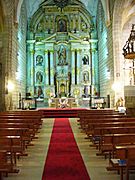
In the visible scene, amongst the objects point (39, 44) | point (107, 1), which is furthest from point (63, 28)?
point (107, 1)

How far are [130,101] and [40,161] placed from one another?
9.91 meters

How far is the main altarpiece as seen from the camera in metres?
33.5

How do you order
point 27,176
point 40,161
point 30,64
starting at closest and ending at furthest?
point 27,176 < point 40,161 < point 30,64

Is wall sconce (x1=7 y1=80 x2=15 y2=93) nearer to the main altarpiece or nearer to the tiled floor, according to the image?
the main altarpiece

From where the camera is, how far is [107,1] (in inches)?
1021

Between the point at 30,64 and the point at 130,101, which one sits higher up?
the point at 30,64

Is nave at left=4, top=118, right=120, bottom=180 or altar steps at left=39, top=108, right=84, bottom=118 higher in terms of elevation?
altar steps at left=39, top=108, right=84, bottom=118

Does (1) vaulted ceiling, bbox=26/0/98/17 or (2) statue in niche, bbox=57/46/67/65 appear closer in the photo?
(1) vaulted ceiling, bbox=26/0/98/17

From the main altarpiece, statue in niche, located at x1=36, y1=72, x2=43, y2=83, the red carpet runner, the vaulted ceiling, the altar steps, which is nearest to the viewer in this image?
the red carpet runner

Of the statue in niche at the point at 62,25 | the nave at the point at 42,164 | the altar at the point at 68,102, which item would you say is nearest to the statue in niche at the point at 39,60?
the statue in niche at the point at 62,25

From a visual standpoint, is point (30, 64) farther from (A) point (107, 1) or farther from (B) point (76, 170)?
(B) point (76, 170)

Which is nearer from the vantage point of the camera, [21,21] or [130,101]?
[130,101]

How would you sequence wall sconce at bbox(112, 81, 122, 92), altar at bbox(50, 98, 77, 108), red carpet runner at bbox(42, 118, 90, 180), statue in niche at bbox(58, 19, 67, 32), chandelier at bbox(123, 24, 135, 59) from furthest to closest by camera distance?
1. statue in niche at bbox(58, 19, 67, 32)
2. altar at bbox(50, 98, 77, 108)
3. wall sconce at bbox(112, 81, 122, 92)
4. chandelier at bbox(123, 24, 135, 59)
5. red carpet runner at bbox(42, 118, 90, 180)

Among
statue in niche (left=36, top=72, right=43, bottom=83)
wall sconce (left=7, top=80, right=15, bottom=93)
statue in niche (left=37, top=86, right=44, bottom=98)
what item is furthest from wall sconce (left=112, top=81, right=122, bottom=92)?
statue in niche (left=36, top=72, right=43, bottom=83)
